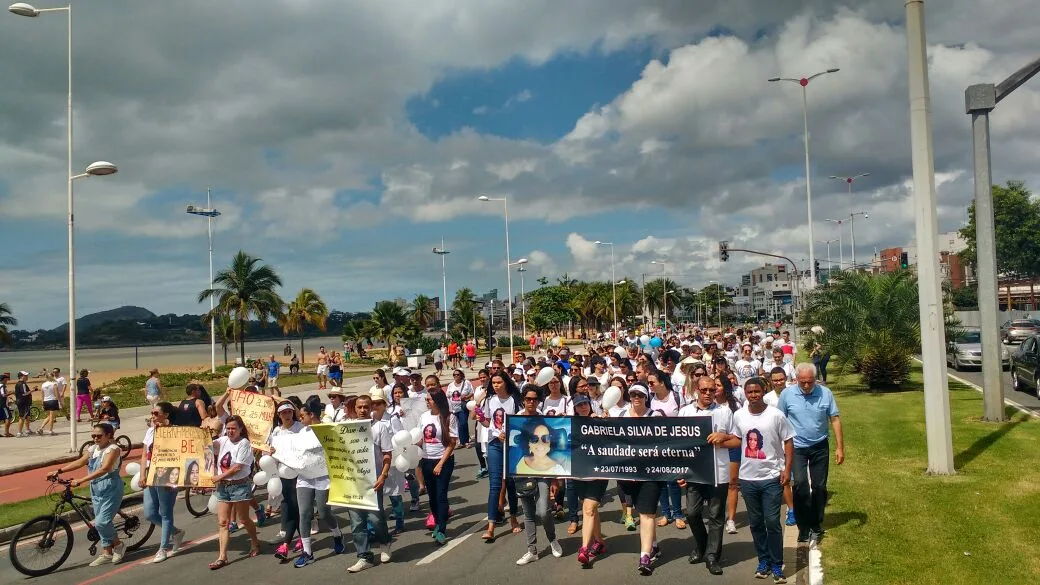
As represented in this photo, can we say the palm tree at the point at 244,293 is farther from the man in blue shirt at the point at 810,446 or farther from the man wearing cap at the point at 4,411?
the man in blue shirt at the point at 810,446

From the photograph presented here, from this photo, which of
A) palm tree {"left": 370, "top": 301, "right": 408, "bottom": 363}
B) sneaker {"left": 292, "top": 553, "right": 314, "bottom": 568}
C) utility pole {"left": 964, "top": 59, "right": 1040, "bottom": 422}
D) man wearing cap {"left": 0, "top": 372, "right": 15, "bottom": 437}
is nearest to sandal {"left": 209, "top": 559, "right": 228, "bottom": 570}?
sneaker {"left": 292, "top": 553, "right": 314, "bottom": 568}

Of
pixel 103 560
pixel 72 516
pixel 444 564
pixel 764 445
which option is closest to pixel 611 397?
pixel 764 445

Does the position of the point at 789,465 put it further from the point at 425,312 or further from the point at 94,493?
the point at 425,312

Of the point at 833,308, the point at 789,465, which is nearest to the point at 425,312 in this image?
the point at 833,308

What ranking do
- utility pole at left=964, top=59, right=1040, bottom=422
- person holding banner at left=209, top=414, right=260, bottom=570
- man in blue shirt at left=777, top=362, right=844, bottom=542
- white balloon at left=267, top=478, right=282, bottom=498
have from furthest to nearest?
utility pole at left=964, top=59, right=1040, bottom=422
white balloon at left=267, top=478, right=282, bottom=498
person holding banner at left=209, top=414, right=260, bottom=570
man in blue shirt at left=777, top=362, right=844, bottom=542

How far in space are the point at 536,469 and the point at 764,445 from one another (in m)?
2.33

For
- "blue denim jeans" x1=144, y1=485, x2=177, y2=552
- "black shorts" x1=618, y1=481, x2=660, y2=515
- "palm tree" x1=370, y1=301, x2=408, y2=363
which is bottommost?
"blue denim jeans" x1=144, y1=485, x2=177, y2=552

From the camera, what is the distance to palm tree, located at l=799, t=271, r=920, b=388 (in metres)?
21.9

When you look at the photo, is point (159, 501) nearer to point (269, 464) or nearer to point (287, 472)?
point (269, 464)

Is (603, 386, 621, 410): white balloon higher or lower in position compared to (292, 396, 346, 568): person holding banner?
higher

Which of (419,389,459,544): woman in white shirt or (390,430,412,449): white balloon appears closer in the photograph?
(390,430,412,449): white balloon

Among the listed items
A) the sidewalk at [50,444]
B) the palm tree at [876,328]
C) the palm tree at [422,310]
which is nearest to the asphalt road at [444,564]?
the sidewalk at [50,444]

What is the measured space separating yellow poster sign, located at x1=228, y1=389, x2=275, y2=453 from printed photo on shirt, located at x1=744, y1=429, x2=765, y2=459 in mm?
5855

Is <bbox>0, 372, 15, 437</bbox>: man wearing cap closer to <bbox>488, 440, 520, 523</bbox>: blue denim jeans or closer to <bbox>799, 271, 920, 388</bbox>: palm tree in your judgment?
<bbox>488, 440, 520, 523</bbox>: blue denim jeans
